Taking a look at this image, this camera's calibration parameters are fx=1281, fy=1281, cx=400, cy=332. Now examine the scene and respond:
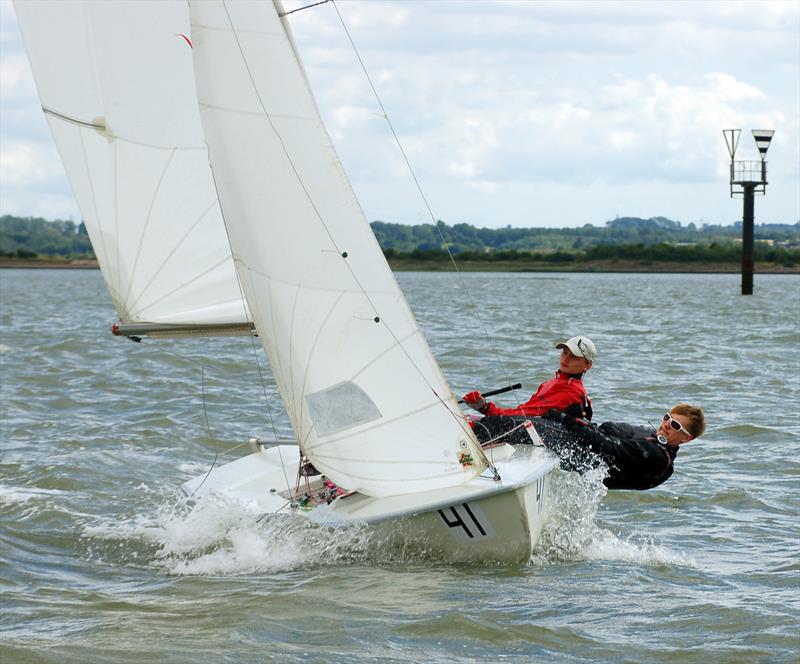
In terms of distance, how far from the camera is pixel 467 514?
6441 mm

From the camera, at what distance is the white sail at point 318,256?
21.8ft

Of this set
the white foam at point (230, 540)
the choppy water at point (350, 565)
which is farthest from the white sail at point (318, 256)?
the choppy water at point (350, 565)

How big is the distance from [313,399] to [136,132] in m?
2.04

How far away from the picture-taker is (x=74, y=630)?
18.9ft

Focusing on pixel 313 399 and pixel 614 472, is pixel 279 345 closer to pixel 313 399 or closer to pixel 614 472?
pixel 313 399

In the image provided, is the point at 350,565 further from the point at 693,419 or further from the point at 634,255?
the point at 634,255

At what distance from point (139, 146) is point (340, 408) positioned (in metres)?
2.10

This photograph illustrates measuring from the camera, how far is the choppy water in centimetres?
557

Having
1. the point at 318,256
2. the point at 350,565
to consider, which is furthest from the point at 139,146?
the point at 350,565

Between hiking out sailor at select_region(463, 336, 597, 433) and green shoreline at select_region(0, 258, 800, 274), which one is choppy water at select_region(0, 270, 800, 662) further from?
green shoreline at select_region(0, 258, 800, 274)

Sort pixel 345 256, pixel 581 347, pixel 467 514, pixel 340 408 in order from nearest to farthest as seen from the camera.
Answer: pixel 467 514 < pixel 345 256 < pixel 340 408 < pixel 581 347

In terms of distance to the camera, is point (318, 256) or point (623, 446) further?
point (623, 446)

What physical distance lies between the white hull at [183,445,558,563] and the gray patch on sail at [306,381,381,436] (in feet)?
1.38

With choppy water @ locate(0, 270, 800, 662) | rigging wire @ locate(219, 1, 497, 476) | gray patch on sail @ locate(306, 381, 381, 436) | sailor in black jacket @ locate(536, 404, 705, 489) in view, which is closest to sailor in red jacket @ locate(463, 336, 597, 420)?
sailor in black jacket @ locate(536, 404, 705, 489)
